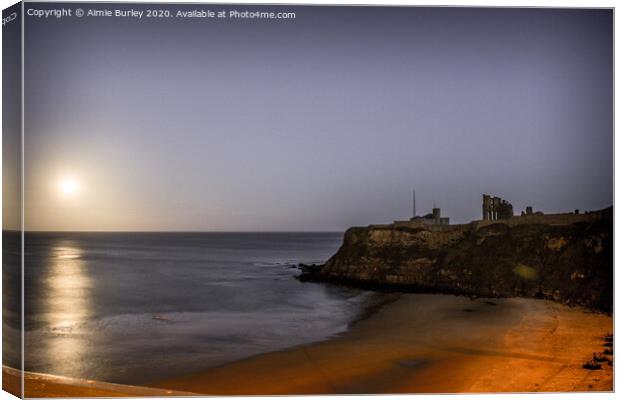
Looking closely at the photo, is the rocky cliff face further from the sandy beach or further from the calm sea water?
the calm sea water

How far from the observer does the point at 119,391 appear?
209 inches

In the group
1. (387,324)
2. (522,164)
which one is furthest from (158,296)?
(522,164)

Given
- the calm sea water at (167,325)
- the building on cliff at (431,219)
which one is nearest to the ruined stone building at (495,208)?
the building on cliff at (431,219)

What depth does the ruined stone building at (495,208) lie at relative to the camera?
8536mm

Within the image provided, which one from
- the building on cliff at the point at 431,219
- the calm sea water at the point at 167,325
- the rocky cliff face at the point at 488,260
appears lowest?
the calm sea water at the point at 167,325

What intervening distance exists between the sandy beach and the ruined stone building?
1.73 m

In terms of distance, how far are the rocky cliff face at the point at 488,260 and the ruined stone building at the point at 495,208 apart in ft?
1.23

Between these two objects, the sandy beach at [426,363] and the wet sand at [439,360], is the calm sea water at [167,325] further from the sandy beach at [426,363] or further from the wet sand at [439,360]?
the wet sand at [439,360]

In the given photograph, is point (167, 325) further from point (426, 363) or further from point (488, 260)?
point (488, 260)

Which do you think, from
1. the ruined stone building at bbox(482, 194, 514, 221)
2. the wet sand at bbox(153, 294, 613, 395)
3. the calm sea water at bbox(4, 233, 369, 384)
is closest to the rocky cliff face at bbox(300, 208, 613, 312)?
the ruined stone building at bbox(482, 194, 514, 221)

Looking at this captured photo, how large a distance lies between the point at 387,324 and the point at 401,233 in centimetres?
382

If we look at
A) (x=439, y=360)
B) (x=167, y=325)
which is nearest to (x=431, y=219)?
(x=439, y=360)

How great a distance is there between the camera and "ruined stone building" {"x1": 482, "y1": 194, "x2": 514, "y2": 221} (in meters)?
8.54

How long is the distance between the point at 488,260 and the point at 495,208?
6.25 feet
